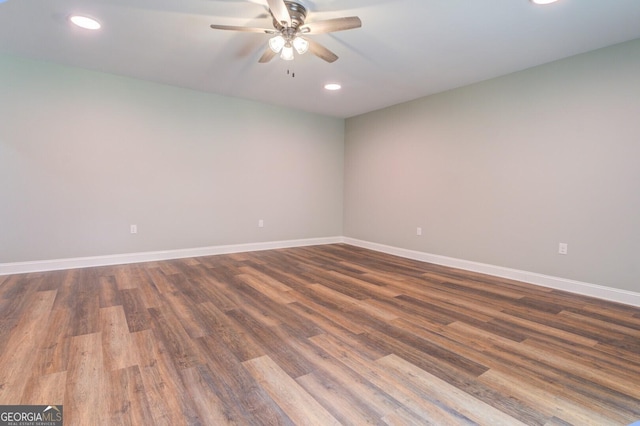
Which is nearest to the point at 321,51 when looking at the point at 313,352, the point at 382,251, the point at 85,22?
the point at 85,22

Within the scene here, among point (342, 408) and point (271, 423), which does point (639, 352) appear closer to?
point (342, 408)

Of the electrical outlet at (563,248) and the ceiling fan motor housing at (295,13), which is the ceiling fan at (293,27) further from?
the electrical outlet at (563,248)

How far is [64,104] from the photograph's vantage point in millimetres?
3570

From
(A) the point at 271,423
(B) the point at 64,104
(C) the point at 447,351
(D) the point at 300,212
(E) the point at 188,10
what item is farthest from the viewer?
(D) the point at 300,212

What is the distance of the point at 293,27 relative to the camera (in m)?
2.30

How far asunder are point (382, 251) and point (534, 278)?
2.18m

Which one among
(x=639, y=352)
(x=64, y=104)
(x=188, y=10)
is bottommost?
(x=639, y=352)

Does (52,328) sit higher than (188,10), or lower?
lower

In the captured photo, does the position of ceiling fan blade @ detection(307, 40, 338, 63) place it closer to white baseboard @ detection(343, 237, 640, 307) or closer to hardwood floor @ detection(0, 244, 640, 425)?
hardwood floor @ detection(0, 244, 640, 425)

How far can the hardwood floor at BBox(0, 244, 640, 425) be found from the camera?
139cm

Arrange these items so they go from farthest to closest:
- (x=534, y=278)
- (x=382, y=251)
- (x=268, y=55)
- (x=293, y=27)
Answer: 1. (x=382, y=251)
2. (x=534, y=278)
3. (x=268, y=55)
4. (x=293, y=27)

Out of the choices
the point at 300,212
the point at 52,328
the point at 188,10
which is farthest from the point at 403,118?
the point at 52,328

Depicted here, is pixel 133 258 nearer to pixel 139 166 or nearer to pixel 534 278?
pixel 139 166

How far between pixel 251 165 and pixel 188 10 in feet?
8.68
